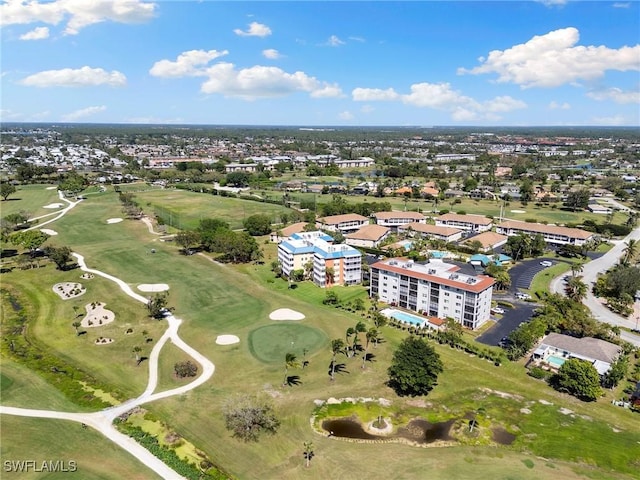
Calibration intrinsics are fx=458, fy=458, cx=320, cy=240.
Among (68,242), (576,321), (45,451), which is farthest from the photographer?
(68,242)

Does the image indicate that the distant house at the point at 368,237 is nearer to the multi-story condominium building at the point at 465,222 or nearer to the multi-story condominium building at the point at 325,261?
the multi-story condominium building at the point at 465,222

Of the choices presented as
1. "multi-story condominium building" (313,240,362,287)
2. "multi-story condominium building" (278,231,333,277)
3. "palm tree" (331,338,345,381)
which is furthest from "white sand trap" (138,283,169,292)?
"palm tree" (331,338,345,381)

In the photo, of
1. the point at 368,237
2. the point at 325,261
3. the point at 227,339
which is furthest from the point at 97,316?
the point at 368,237

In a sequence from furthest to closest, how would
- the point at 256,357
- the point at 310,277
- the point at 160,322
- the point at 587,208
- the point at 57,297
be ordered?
1. the point at 587,208
2. the point at 310,277
3. the point at 57,297
4. the point at 160,322
5. the point at 256,357

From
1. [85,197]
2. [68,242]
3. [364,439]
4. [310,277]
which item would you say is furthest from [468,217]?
[85,197]

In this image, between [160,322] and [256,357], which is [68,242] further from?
[256,357]

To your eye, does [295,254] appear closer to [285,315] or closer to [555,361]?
[285,315]
